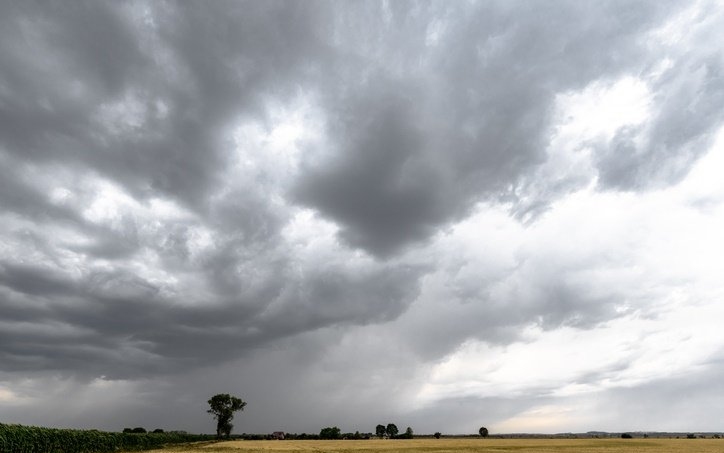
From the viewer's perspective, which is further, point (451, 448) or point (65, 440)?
point (451, 448)

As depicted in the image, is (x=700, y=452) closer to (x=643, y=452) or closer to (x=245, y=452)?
(x=643, y=452)

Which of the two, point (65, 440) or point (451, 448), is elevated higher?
point (65, 440)

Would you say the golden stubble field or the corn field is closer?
the corn field

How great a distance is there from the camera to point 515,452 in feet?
268

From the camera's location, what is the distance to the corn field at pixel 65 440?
5941 cm

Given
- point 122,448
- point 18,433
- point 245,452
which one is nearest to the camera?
point 18,433

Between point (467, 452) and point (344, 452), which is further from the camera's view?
point (467, 452)

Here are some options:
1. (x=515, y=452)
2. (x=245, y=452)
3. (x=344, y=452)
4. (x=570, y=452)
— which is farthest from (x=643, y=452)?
(x=245, y=452)

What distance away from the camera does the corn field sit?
59406 mm

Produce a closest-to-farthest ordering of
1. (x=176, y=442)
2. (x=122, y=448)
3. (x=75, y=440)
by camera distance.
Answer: (x=75, y=440) → (x=122, y=448) → (x=176, y=442)

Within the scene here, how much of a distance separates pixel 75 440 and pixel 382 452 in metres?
49.4

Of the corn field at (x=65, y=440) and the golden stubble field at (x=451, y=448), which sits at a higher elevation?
the corn field at (x=65, y=440)

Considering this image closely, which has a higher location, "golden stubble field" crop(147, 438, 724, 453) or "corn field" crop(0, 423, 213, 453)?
"corn field" crop(0, 423, 213, 453)

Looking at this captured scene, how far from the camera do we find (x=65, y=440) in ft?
242
